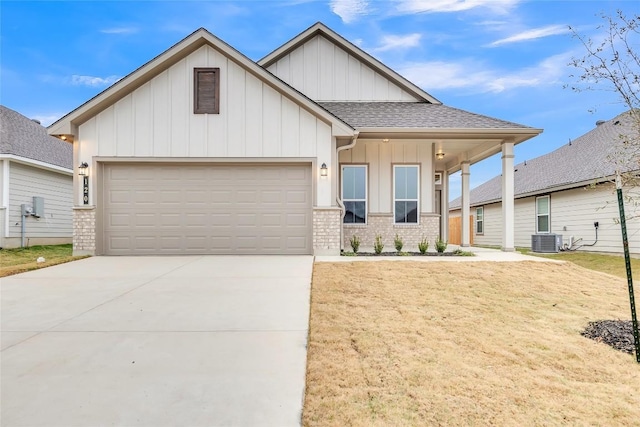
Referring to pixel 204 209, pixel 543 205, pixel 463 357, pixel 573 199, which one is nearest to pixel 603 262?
pixel 573 199

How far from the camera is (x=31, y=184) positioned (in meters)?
14.1

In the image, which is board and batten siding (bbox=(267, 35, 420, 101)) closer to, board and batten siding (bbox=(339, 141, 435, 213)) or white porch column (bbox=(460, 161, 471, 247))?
board and batten siding (bbox=(339, 141, 435, 213))

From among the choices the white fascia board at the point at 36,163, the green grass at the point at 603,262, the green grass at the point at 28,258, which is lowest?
Answer: the green grass at the point at 603,262

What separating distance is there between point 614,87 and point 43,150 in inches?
730

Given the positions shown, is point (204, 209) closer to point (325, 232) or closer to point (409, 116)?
point (325, 232)

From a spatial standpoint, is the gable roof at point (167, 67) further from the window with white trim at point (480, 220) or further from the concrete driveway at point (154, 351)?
the window with white trim at point (480, 220)

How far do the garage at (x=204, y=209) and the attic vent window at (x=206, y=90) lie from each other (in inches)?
59.1

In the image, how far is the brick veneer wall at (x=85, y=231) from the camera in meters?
9.55

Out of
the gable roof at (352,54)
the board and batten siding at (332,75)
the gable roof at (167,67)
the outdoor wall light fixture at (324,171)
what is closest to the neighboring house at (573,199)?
the gable roof at (352,54)

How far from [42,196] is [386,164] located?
13.7 meters

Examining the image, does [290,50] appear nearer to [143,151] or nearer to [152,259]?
[143,151]

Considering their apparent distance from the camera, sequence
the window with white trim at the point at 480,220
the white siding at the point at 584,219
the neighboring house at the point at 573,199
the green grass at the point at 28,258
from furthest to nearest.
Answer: the window with white trim at the point at 480,220 < the neighboring house at the point at 573,199 < the white siding at the point at 584,219 < the green grass at the point at 28,258

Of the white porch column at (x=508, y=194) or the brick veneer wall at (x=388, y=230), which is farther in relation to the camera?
the brick veneer wall at (x=388, y=230)

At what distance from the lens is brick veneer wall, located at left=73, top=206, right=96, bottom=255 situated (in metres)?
9.55
